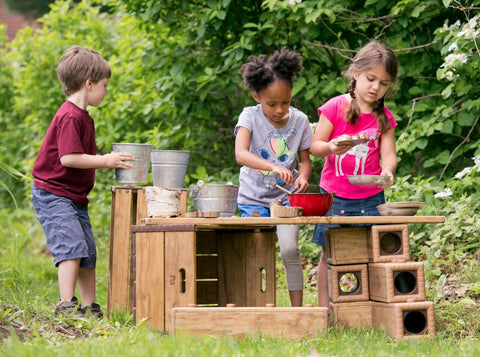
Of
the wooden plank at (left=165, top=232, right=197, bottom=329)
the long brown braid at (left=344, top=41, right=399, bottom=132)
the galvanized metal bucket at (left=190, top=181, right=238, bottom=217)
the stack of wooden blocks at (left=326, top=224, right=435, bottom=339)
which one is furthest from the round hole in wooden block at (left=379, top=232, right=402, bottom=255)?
the wooden plank at (left=165, top=232, right=197, bottom=329)

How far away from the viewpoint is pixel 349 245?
437 cm

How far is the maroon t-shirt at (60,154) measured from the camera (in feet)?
15.2

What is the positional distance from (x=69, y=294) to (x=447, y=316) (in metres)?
2.22

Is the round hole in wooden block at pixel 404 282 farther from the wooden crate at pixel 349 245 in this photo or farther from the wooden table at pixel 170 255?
the wooden table at pixel 170 255

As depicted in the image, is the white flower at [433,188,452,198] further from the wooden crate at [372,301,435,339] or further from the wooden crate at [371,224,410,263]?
the wooden crate at [372,301,435,339]

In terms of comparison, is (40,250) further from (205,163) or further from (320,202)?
(320,202)

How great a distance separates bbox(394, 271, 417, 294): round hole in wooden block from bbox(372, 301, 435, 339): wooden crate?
133 millimetres

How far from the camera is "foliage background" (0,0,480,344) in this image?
567cm

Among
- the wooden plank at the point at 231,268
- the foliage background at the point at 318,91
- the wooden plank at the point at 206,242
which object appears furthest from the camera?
the foliage background at the point at 318,91

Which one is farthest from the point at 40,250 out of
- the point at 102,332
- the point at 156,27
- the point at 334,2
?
the point at 102,332

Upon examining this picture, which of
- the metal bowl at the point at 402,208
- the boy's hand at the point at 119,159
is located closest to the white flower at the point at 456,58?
the metal bowl at the point at 402,208

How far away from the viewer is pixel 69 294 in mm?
4562

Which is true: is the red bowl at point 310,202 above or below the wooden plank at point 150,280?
above

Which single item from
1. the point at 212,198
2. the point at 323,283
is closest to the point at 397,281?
the point at 323,283
